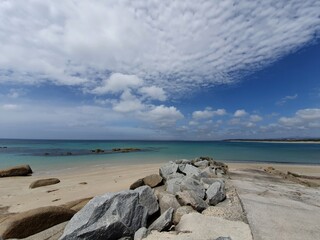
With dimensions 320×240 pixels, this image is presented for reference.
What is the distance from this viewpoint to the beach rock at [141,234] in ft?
15.5

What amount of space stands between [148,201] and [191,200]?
111 centimetres

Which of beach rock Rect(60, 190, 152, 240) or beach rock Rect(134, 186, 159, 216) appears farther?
beach rock Rect(134, 186, 159, 216)

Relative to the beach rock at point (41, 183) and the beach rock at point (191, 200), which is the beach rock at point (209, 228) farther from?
the beach rock at point (41, 183)

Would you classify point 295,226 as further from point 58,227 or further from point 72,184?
point 72,184

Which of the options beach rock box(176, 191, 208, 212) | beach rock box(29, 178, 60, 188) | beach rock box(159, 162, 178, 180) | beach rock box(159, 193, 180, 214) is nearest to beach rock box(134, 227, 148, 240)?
beach rock box(159, 193, 180, 214)

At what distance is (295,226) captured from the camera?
508cm

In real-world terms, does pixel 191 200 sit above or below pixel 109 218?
above

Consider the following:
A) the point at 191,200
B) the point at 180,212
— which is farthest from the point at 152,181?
the point at 180,212

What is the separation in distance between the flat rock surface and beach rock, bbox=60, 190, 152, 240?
2.42m

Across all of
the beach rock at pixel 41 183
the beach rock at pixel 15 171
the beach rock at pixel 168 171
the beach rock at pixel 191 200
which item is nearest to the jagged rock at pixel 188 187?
the beach rock at pixel 191 200

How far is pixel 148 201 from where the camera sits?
19.5 feet

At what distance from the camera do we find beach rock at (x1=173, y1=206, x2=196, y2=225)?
Result: 5469 millimetres

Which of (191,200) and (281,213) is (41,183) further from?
(281,213)

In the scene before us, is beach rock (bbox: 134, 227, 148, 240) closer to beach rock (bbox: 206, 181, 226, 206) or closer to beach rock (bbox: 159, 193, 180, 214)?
beach rock (bbox: 159, 193, 180, 214)
